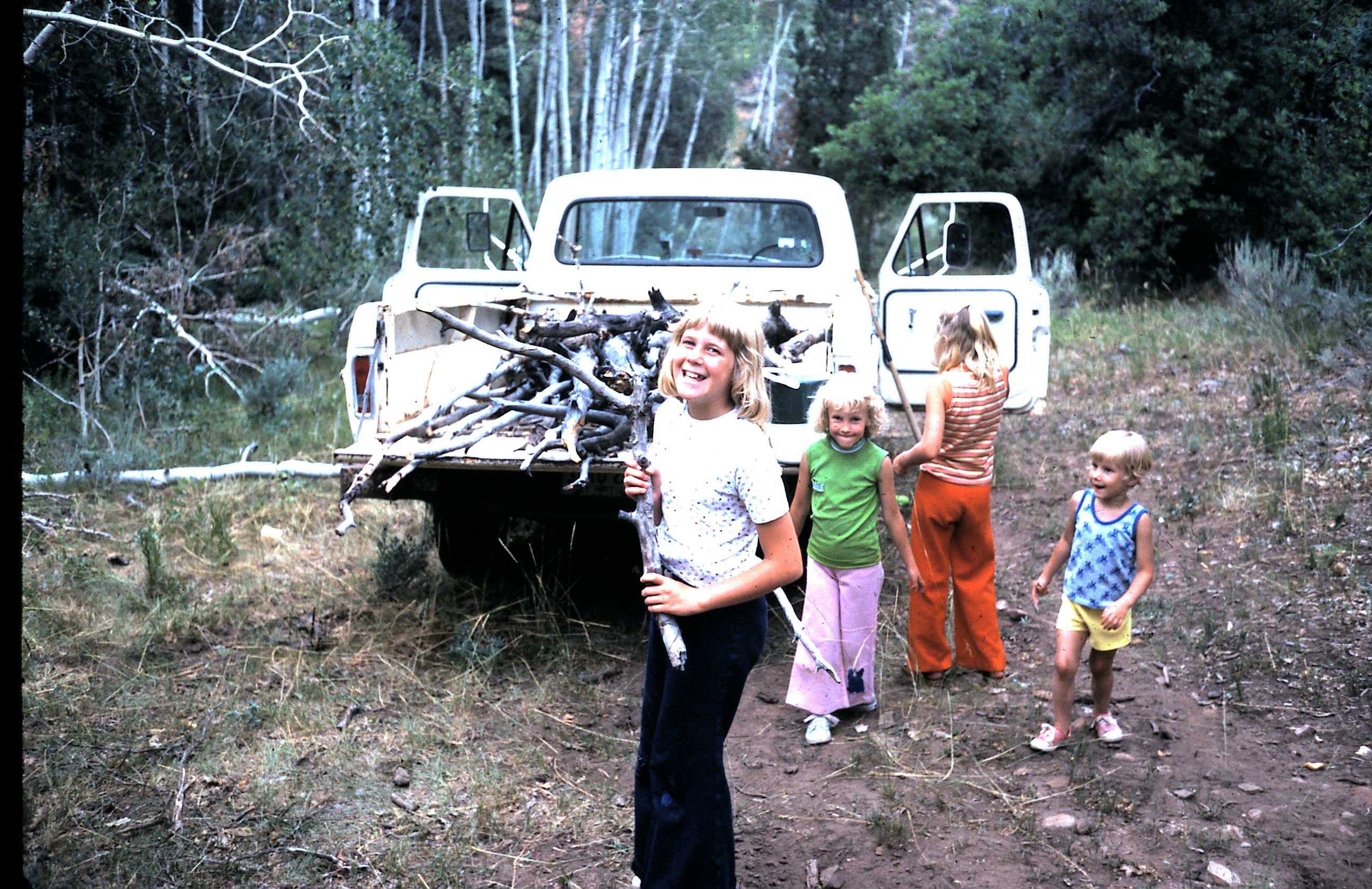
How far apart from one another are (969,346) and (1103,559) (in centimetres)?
104

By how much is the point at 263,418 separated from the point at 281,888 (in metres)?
6.07

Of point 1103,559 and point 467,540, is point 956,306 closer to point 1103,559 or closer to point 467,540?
point 1103,559

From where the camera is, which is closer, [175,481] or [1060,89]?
[175,481]

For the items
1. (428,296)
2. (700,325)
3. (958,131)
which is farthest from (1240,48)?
(700,325)

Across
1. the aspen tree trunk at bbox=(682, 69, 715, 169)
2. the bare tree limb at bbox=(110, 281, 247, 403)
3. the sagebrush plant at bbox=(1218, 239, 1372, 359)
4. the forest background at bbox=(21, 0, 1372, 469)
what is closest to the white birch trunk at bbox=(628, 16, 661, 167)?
the forest background at bbox=(21, 0, 1372, 469)

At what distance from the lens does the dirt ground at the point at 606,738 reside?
3160 mm

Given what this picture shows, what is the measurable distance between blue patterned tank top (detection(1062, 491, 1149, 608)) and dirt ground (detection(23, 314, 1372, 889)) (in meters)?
0.58

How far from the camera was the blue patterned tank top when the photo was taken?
3.57 metres

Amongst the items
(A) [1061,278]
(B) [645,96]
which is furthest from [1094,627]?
(B) [645,96]

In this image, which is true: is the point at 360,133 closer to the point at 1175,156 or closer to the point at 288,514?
the point at 288,514

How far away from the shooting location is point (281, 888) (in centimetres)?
299

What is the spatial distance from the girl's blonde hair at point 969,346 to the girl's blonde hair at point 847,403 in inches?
17.6

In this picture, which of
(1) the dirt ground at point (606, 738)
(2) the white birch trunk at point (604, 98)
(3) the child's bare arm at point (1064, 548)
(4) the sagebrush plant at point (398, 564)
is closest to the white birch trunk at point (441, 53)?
(2) the white birch trunk at point (604, 98)

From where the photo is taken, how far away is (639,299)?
5.66m
